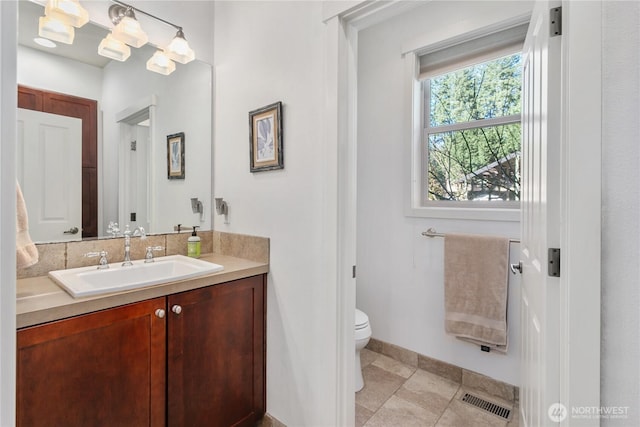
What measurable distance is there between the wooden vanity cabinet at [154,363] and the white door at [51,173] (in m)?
0.66

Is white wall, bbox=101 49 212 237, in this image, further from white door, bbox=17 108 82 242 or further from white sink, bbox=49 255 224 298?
white sink, bbox=49 255 224 298

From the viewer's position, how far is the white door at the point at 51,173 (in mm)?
1357

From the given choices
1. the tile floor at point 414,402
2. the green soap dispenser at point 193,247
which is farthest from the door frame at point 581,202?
the green soap dispenser at point 193,247

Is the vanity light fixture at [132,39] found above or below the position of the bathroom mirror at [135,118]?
above

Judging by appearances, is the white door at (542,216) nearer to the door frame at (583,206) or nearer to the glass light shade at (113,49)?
the door frame at (583,206)

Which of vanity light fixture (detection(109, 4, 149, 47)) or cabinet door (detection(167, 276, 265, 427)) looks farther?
vanity light fixture (detection(109, 4, 149, 47))

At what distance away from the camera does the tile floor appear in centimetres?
168

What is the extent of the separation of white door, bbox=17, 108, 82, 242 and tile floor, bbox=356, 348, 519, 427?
1840 millimetres

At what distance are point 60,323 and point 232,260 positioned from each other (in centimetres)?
82

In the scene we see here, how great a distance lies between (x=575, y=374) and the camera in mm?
755

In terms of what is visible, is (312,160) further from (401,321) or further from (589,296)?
(401,321)

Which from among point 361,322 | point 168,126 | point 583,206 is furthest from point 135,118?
point 583,206

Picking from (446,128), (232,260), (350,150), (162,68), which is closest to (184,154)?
(162,68)

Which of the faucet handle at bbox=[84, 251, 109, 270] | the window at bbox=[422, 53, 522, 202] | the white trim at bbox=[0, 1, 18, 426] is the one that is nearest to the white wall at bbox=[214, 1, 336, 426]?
the faucet handle at bbox=[84, 251, 109, 270]
